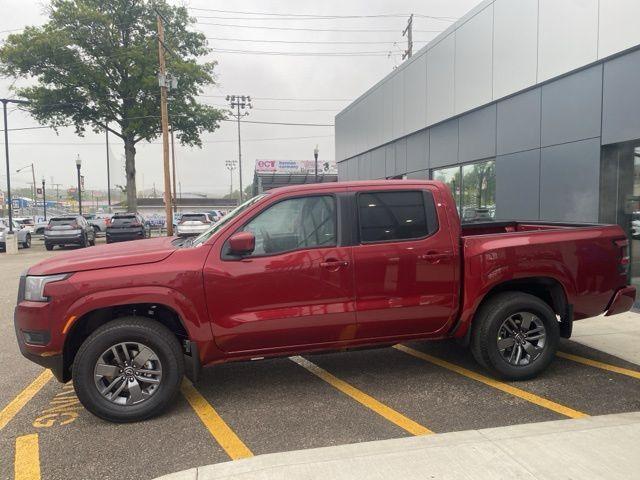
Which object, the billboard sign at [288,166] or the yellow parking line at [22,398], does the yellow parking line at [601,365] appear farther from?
the billboard sign at [288,166]

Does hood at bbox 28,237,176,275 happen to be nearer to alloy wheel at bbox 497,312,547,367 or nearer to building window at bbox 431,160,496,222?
alloy wheel at bbox 497,312,547,367

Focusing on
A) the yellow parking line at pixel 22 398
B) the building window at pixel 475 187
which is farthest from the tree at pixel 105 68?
the yellow parking line at pixel 22 398

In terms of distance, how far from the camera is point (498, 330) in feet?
15.1

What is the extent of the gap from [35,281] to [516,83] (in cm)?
978

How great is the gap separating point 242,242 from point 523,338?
281cm

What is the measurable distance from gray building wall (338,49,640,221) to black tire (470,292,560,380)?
4569 mm

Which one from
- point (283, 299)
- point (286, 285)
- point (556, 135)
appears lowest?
point (283, 299)

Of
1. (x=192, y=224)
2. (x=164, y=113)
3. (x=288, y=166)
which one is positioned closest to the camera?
(x=164, y=113)

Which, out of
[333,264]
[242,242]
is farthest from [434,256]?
[242,242]

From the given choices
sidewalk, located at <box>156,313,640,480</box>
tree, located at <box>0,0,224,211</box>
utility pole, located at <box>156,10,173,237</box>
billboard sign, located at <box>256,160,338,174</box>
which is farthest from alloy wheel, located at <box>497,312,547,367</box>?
billboard sign, located at <box>256,160,338,174</box>

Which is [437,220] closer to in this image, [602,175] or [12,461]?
[12,461]

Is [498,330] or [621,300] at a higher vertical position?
[621,300]

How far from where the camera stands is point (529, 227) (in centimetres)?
599

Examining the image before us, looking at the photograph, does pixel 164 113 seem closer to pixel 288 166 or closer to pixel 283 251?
pixel 283 251
